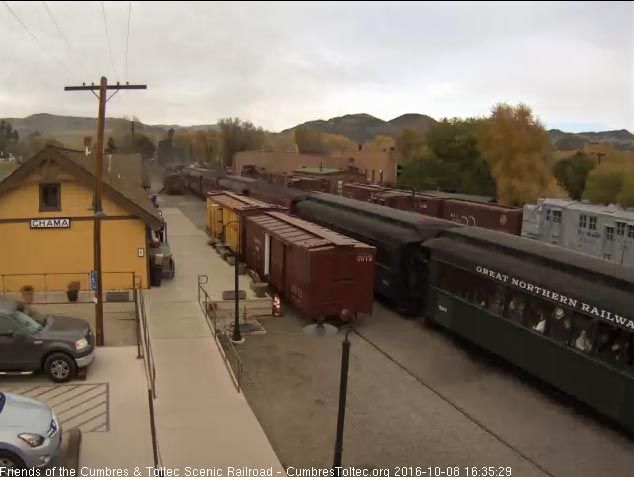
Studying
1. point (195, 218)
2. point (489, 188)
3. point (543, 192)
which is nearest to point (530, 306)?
point (195, 218)

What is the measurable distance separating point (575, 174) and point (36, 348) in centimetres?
6157

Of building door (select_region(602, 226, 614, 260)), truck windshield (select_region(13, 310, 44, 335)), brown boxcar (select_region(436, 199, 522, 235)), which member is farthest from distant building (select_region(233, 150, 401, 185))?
truck windshield (select_region(13, 310, 44, 335))

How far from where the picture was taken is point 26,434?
8.48 meters

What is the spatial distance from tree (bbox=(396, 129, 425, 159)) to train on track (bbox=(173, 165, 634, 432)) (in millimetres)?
71429

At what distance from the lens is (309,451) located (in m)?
10.3

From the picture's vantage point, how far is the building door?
26.4m

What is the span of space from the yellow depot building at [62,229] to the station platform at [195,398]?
6.70 ft

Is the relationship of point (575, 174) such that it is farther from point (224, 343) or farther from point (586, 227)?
point (224, 343)

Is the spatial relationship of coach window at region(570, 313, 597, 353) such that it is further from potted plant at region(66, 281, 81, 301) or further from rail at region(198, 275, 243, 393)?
potted plant at region(66, 281, 81, 301)

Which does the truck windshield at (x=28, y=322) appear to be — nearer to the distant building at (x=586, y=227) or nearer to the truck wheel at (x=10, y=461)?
the truck wheel at (x=10, y=461)

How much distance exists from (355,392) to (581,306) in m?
5.34

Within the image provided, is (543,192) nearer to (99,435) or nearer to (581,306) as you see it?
(581,306)

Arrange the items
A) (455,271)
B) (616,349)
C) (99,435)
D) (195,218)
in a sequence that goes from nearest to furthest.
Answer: (99,435) → (616,349) → (455,271) → (195,218)

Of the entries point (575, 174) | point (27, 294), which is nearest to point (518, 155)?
point (575, 174)
